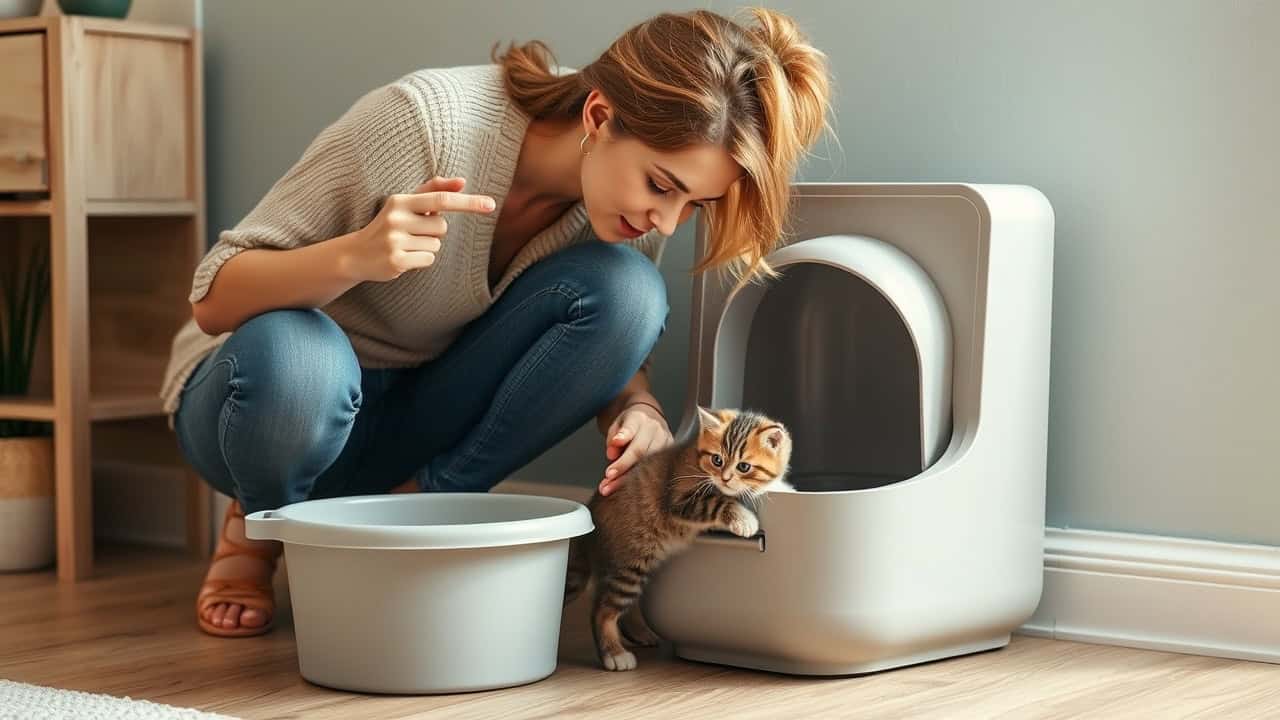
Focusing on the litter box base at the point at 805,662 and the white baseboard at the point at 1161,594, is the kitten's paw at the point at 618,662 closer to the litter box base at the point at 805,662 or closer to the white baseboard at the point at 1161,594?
the litter box base at the point at 805,662

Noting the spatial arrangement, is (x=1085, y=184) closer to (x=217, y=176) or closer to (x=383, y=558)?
(x=383, y=558)

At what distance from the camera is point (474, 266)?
74.1 inches

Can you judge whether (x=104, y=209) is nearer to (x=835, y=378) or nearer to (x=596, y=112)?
(x=596, y=112)

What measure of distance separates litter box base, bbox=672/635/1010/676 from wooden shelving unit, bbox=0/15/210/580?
1.10m

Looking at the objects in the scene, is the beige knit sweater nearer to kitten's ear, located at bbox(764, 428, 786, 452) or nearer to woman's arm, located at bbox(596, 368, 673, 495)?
woman's arm, located at bbox(596, 368, 673, 495)

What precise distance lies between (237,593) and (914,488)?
0.89 metres

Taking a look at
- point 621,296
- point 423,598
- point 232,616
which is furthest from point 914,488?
point 232,616

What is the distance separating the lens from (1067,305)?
1954 millimetres

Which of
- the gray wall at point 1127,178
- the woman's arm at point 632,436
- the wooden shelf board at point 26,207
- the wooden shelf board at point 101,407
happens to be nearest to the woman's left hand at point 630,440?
the woman's arm at point 632,436

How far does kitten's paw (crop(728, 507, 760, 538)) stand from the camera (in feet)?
5.42

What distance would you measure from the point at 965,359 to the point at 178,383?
99 cm

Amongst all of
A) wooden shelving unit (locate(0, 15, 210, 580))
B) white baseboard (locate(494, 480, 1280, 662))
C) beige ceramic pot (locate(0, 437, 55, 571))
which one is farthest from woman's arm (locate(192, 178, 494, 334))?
white baseboard (locate(494, 480, 1280, 662))

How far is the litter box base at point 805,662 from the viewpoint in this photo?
170 cm

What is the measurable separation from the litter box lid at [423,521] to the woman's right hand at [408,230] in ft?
0.93
